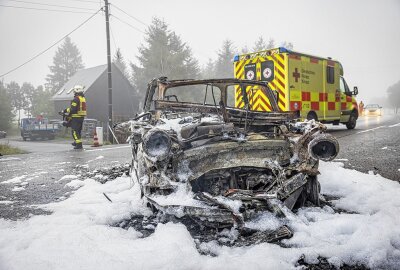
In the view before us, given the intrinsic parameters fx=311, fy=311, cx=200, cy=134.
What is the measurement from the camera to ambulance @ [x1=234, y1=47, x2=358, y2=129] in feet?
30.7

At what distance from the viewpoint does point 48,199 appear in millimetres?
3924

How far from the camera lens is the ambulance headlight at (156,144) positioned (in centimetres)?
268

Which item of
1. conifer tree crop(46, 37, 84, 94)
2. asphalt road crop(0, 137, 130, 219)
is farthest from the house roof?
conifer tree crop(46, 37, 84, 94)

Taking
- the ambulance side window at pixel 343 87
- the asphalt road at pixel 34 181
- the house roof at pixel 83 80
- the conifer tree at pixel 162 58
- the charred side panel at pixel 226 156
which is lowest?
the asphalt road at pixel 34 181

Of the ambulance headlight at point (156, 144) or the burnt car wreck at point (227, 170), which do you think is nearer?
the burnt car wreck at point (227, 170)

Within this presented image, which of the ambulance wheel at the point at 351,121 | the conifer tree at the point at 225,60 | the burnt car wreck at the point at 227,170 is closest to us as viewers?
the burnt car wreck at the point at 227,170

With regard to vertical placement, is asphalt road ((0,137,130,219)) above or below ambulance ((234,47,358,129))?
below

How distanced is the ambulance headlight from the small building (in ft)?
91.1

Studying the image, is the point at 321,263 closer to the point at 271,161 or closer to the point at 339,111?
the point at 271,161

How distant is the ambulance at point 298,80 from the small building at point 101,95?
2168 centimetres

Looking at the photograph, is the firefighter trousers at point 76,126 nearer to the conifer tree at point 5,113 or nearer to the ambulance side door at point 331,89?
the ambulance side door at point 331,89

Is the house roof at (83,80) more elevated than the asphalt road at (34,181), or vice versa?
the house roof at (83,80)

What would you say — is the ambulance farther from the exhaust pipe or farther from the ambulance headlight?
the ambulance headlight

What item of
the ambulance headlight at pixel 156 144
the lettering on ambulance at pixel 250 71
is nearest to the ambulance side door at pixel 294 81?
the lettering on ambulance at pixel 250 71
